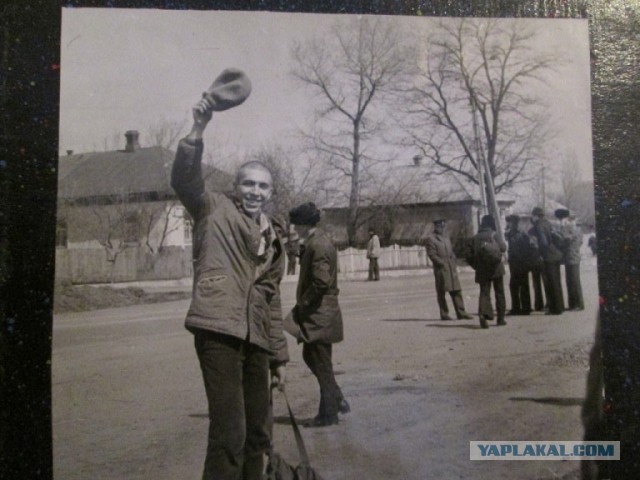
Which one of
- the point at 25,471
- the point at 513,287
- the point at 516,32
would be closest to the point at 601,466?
the point at 513,287

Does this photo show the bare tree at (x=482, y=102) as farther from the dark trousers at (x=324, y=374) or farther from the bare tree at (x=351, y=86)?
the dark trousers at (x=324, y=374)

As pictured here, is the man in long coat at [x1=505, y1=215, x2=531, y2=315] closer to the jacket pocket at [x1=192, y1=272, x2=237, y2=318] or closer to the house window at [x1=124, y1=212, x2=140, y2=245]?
the jacket pocket at [x1=192, y1=272, x2=237, y2=318]

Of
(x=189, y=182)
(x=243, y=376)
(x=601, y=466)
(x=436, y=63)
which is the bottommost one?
(x=601, y=466)

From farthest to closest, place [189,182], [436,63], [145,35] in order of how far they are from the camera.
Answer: [436,63] < [145,35] < [189,182]

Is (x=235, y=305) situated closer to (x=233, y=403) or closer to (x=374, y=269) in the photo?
(x=233, y=403)

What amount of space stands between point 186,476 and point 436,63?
1.17 metres

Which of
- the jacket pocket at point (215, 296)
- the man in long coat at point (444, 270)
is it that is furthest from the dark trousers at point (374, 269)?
the jacket pocket at point (215, 296)

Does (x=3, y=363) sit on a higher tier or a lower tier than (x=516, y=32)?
lower

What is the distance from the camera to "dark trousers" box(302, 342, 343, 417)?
1426mm

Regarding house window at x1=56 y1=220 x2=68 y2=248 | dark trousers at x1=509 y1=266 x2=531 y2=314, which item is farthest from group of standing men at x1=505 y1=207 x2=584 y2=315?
house window at x1=56 y1=220 x2=68 y2=248

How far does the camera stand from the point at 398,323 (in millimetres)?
1515

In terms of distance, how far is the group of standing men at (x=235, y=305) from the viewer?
1289 mm

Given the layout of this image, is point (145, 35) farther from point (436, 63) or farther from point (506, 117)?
point (506, 117)

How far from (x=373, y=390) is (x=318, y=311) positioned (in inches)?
9.3
